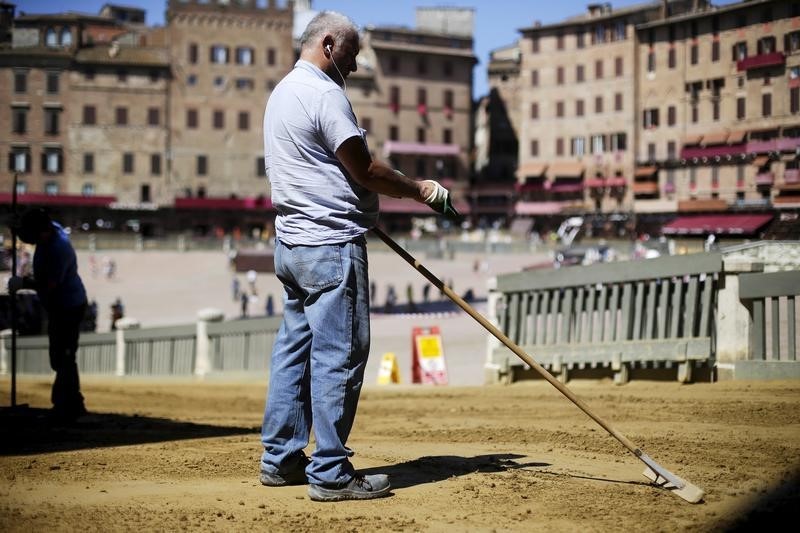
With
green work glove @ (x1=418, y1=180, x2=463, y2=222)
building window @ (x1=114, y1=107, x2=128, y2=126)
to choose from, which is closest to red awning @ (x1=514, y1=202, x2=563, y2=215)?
building window @ (x1=114, y1=107, x2=128, y2=126)

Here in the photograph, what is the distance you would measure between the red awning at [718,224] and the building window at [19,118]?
54.8 m

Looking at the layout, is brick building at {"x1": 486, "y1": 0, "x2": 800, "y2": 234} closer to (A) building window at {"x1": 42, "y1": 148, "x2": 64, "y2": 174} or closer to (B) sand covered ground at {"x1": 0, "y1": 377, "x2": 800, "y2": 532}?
(B) sand covered ground at {"x1": 0, "y1": 377, "x2": 800, "y2": 532}

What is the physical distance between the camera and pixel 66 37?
210 ft

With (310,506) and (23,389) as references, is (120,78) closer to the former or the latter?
(23,389)

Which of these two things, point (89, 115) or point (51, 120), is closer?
point (51, 120)

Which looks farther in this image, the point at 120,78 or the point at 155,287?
the point at 120,78

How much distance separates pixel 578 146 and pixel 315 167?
126 feet

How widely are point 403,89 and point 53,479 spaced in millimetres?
85404

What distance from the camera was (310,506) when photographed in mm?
4789

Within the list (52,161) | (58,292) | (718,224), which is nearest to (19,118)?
(52,161)

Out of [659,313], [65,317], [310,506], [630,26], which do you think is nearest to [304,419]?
[310,506]

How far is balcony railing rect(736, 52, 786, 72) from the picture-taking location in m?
11.5

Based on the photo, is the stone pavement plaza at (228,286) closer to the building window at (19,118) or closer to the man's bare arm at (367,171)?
the building window at (19,118)

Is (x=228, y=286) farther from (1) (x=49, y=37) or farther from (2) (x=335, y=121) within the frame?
(2) (x=335, y=121)
